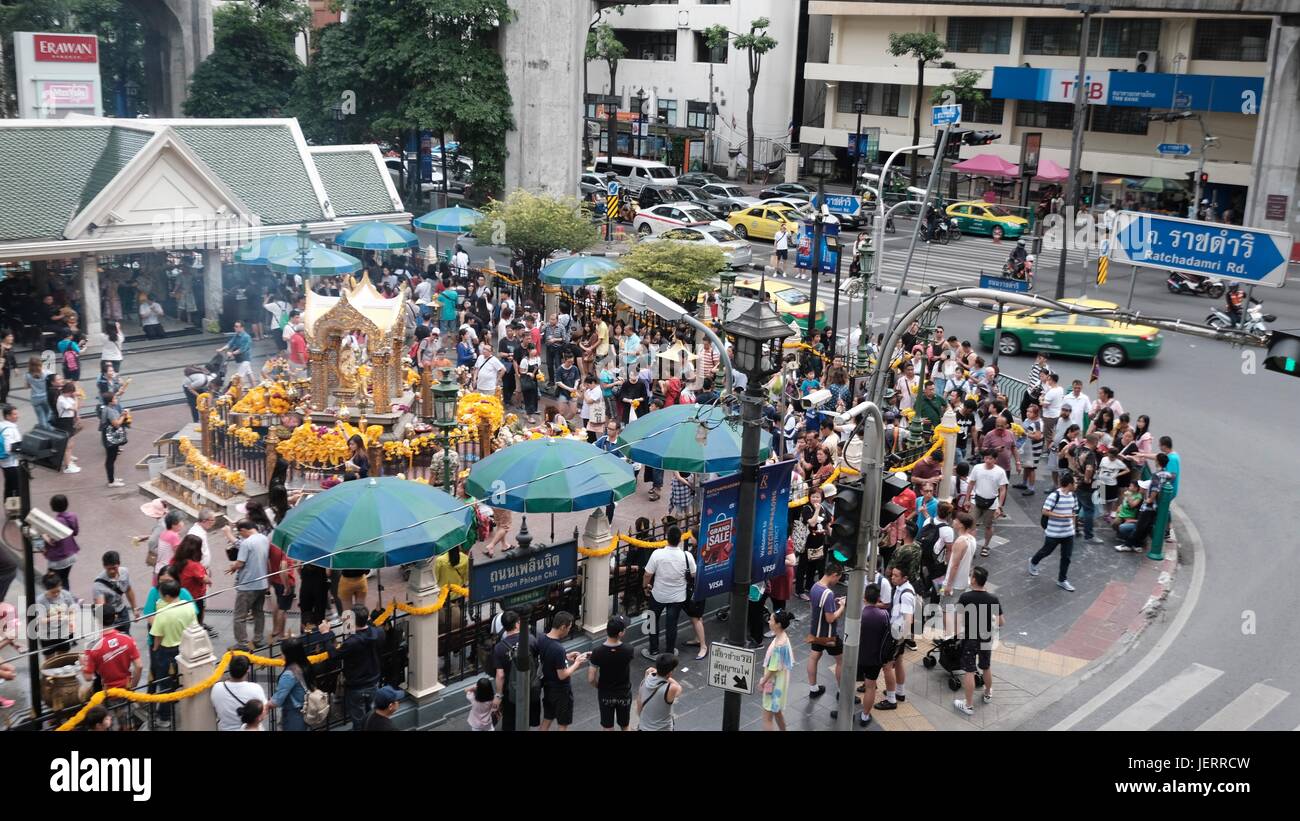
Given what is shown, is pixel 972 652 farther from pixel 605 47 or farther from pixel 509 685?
pixel 605 47

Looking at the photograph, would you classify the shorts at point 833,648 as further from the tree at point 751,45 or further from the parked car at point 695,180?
the tree at point 751,45

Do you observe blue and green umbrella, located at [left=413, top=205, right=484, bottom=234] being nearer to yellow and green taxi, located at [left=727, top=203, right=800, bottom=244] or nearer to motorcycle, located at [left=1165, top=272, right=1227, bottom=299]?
yellow and green taxi, located at [left=727, top=203, right=800, bottom=244]

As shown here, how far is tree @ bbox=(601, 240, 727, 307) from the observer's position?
2803 cm

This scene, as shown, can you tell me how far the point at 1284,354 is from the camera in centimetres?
995

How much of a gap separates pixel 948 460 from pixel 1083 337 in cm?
1157

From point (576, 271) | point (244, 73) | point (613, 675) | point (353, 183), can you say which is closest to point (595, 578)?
point (613, 675)

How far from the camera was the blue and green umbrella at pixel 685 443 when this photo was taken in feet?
50.6


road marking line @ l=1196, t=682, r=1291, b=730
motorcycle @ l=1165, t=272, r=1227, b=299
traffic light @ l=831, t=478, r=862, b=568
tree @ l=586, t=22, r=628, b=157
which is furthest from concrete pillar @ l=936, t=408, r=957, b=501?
tree @ l=586, t=22, r=628, b=157

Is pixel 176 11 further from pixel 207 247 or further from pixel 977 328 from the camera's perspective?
pixel 977 328

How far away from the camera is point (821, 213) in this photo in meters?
24.1

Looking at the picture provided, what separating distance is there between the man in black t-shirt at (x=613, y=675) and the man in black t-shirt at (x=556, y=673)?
257 mm

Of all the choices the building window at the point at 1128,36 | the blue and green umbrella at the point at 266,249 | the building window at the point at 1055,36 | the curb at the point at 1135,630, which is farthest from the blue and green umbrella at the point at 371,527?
the building window at the point at 1055,36

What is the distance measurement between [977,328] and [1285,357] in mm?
23834

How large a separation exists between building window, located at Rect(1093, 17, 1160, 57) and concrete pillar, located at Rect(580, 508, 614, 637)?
157 feet
